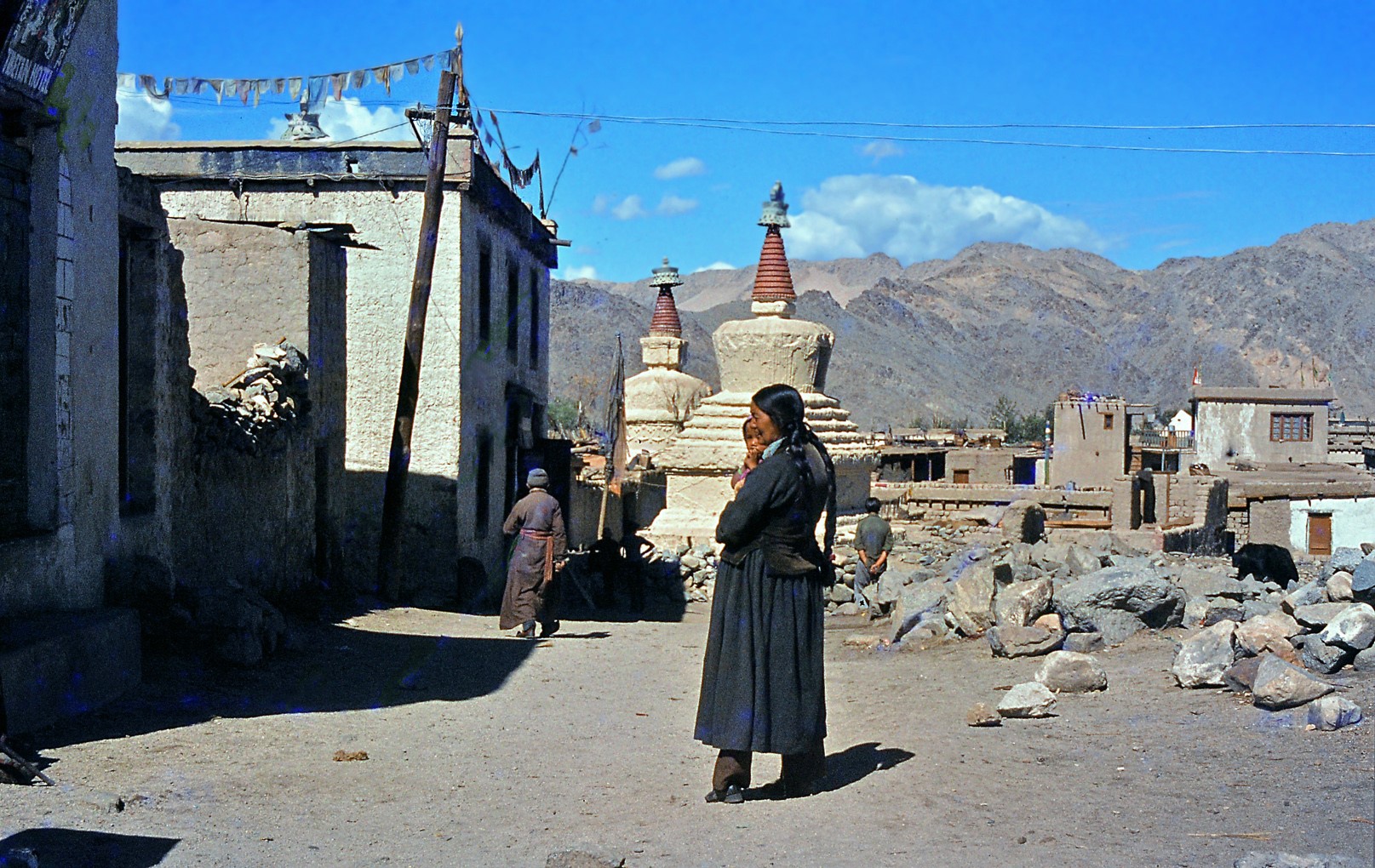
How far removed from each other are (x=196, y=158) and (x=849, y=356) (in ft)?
294

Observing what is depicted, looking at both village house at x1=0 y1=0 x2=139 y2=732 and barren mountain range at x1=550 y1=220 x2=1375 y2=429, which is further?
barren mountain range at x1=550 y1=220 x2=1375 y2=429

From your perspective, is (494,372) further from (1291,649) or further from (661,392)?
(1291,649)

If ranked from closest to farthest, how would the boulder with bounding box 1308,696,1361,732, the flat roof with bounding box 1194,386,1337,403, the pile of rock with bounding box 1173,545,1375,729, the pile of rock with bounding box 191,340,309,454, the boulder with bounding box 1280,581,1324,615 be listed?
the boulder with bounding box 1308,696,1361,732 → the pile of rock with bounding box 1173,545,1375,729 → the boulder with bounding box 1280,581,1324,615 → the pile of rock with bounding box 191,340,309,454 → the flat roof with bounding box 1194,386,1337,403

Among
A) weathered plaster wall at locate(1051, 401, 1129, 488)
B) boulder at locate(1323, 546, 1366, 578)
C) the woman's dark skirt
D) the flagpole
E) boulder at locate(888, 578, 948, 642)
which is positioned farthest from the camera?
weathered plaster wall at locate(1051, 401, 1129, 488)

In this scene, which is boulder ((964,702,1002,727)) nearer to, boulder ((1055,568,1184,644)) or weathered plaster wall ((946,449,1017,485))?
boulder ((1055,568,1184,644))

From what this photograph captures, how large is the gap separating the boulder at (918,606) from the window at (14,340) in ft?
23.8

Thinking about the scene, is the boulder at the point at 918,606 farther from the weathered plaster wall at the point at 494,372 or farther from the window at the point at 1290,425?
the window at the point at 1290,425

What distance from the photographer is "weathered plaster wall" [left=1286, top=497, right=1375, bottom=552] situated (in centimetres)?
2478

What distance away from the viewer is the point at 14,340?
25.3 ft

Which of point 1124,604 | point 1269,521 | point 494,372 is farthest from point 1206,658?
point 1269,521

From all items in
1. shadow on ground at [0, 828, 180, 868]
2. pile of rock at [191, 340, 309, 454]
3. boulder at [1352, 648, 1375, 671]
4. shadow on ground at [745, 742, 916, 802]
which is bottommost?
shadow on ground at [745, 742, 916, 802]

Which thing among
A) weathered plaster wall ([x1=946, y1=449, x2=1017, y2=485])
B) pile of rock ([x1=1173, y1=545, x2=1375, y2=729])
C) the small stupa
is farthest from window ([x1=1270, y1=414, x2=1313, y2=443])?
pile of rock ([x1=1173, y1=545, x2=1375, y2=729])

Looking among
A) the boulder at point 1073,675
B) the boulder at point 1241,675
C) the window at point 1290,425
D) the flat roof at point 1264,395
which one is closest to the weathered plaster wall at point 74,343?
the boulder at point 1073,675

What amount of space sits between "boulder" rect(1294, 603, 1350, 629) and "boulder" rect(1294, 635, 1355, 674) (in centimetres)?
28
